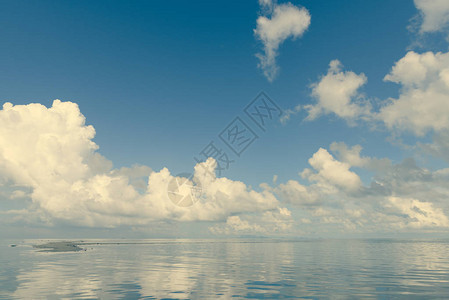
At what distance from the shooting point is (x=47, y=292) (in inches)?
1683

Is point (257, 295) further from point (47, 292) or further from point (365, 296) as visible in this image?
point (47, 292)

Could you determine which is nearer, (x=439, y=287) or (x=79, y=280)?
(x=439, y=287)

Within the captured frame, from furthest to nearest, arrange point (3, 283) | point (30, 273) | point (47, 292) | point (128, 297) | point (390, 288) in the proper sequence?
point (30, 273), point (3, 283), point (390, 288), point (47, 292), point (128, 297)

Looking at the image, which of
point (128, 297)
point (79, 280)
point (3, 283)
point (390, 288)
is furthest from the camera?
point (79, 280)

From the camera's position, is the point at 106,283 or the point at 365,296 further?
the point at 106,283

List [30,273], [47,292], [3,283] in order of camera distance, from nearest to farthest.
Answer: [47,292]
[3,283]
[30,273]

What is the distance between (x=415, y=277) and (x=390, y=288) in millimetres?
15574

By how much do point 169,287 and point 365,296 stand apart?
26433 millimetres

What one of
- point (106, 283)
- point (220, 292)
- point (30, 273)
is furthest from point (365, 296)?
point (30, 273)

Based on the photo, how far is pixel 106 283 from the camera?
50.7 meters

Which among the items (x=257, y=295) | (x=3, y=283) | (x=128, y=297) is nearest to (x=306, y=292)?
(x=257, y=295)

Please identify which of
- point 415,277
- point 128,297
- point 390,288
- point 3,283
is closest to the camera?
point 128,297

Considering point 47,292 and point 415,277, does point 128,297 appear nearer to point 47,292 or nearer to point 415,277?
point 47,292

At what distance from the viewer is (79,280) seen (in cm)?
5341
